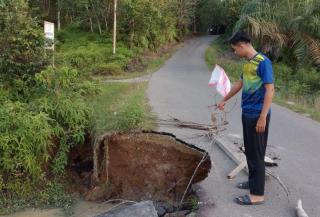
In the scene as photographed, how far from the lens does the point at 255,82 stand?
16.0 feet

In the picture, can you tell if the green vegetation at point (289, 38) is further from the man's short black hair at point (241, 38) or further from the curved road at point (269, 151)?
the man's short black hair at point (241, 38)

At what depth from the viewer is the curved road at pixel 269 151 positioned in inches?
207

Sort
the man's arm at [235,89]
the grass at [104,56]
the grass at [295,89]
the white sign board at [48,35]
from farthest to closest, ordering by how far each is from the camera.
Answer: the grass at [104,56], the grass at [295,89], the white sign board at [48,35], the man's arm at [235,89]

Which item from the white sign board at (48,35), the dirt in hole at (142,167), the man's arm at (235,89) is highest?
the white sign board at (48,35)

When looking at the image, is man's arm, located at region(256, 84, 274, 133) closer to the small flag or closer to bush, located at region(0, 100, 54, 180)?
the small flag

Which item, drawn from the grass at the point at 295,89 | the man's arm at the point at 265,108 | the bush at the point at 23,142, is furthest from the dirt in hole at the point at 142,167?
the grass at the point at 295,89

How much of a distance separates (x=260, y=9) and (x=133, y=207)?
18565mm

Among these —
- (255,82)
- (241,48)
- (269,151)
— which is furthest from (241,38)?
(269,151)

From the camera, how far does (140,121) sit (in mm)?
7254

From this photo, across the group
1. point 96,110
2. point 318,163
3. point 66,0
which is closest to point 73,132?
point 96,110

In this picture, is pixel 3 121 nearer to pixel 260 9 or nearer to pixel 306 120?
pixel 306 120

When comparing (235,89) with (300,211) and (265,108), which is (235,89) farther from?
(300,211)

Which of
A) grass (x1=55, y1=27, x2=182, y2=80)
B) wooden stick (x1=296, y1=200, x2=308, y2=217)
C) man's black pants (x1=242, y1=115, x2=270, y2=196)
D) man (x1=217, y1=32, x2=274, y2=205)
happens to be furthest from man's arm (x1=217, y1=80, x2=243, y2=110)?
grass (x1=55, y1=27, x2=182, y2=80)

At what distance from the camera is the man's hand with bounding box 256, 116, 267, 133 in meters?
4.79
